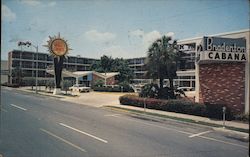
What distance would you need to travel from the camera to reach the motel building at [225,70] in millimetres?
19031

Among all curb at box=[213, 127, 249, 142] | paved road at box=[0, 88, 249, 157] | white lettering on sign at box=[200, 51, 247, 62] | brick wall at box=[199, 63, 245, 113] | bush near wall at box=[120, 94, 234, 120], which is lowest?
curb at box=[213, 127, 249, 142]

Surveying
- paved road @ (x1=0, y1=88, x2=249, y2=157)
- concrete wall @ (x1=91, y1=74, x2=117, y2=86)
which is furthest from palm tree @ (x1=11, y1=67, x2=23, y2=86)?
paved road @ (x1=0, y1=88, x2=249, y2=157)

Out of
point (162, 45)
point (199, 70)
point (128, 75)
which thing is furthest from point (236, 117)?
point (128, 75)

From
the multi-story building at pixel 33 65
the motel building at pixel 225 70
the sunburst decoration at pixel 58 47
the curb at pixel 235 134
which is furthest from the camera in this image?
the multi-story building at pixel 33 65

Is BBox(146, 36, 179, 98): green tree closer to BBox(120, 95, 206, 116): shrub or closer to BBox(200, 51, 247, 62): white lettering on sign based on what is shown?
BBox(120, 95, 206, 116): shrub

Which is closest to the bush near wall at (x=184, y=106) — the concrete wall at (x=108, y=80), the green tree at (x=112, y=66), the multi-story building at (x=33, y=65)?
the multi-story building at (x=33, y=65)

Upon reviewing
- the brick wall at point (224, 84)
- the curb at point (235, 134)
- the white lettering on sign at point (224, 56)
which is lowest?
the curb at point (235, 134)

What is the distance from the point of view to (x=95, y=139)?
482 inches

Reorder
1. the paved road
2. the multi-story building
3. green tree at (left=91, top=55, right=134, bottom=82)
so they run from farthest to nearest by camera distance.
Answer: green tree at (left=91, top=55, right=134, bottom=82)
the multi-story building
the paved road

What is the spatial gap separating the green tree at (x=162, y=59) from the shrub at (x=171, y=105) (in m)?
A: 2.94

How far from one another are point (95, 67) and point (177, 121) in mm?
71817

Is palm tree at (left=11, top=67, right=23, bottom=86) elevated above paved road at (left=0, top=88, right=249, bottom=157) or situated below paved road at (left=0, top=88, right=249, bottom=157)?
above

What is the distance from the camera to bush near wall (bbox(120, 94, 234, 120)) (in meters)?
20.0

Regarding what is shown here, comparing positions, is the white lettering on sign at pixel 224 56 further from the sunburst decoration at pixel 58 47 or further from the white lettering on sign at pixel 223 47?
the sunburst decoration at pixel 58 47
